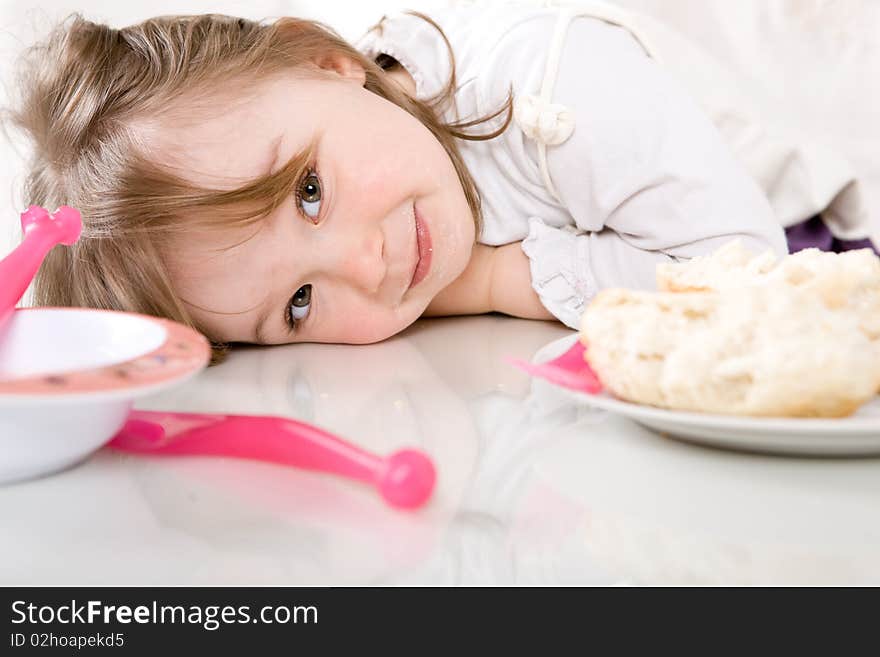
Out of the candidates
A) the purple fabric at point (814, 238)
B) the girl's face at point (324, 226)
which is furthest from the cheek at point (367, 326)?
the purple fabric at point (814, 238)

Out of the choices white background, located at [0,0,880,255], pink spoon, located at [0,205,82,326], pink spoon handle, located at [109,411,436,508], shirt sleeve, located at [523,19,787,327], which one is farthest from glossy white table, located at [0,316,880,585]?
white background, located at [0,0,880,255]

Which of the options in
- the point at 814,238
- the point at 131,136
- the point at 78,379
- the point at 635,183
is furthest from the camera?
the point at 814,238

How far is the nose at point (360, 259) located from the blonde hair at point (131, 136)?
0.08 meters

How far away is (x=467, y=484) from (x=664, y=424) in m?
0.12

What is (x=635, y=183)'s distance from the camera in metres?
1.10

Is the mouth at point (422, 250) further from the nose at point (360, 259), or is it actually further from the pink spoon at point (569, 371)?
the pink spoon at point (569, 371)

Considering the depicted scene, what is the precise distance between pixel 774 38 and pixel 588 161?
0.82 metres

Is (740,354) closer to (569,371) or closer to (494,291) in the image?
(569,371)

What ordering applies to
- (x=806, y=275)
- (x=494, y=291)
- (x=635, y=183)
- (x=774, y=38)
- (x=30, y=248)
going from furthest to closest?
(x=774, y=38), (x=494, y=291), (x=635, y=183), (x=30, y=248), (x=806, y=275)

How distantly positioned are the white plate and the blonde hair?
509 mm

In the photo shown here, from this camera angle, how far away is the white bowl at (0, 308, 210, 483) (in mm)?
460

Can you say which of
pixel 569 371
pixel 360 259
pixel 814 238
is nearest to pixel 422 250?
pixel 360 259

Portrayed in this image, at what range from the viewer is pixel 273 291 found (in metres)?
0.97

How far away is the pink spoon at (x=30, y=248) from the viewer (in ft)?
2.35
